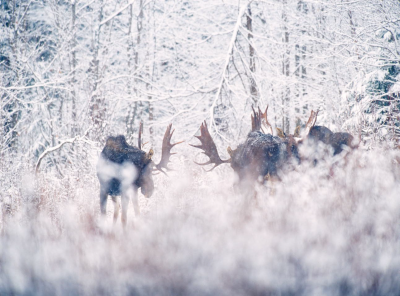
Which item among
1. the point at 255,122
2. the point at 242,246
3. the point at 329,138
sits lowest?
the point at 242,246

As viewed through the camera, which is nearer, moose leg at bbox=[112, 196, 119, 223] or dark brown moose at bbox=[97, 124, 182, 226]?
dark brown moose at bbox=[97, 124, 182, 226]

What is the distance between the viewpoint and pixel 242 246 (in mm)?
2672

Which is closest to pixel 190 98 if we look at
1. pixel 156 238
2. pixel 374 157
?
pixel 374 157

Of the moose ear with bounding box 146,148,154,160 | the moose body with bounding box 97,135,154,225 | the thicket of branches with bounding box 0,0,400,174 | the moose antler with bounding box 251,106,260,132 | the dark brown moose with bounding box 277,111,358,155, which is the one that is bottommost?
the moose body with bounding box 97,135,154,225

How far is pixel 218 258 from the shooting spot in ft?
8.27

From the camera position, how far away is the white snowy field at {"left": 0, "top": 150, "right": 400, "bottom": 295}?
2277 millimetres

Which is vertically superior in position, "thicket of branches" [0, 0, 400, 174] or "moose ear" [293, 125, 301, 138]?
"thicket of branches" [0, 0, 400, 174]

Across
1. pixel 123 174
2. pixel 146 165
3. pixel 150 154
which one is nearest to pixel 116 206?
pixel 123 174

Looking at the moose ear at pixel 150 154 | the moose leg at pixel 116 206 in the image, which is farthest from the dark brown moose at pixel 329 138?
the moose leg at pixel 116 206

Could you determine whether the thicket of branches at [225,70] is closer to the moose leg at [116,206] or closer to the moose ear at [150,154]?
the moose leg at [116,206]

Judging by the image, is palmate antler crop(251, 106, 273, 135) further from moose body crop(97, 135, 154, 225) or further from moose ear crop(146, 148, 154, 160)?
moose body crop(97, 135, 154, 225)

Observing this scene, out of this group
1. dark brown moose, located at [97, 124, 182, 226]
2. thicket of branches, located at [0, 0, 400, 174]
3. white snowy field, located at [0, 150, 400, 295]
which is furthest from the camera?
thicket of branches, located at [0, 0, 400, 174]

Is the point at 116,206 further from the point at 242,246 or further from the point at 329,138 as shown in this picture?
the point at 329,138

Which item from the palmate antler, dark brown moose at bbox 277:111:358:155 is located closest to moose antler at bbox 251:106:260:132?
the palmate antler
